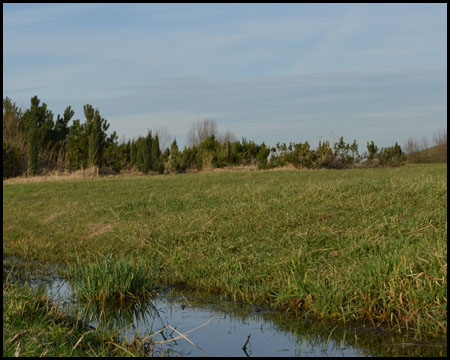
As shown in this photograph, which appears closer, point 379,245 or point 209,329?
point 209,329

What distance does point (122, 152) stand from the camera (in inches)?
1346

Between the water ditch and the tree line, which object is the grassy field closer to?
the water ditch

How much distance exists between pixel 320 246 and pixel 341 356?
9.80 ft

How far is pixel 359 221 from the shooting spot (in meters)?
8.51

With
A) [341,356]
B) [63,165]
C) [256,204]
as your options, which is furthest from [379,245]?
[63,165]

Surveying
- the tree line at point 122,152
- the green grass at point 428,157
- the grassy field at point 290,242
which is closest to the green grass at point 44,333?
the grassy field at point 290,242

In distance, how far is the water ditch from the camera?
4.78m

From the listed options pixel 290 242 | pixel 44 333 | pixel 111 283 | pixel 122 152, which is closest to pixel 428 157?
pixel 122 152

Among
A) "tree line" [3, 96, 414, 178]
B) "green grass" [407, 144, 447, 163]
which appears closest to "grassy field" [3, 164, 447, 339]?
"tree line" [3, 96, 414, 178]

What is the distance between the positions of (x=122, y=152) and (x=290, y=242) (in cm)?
2766

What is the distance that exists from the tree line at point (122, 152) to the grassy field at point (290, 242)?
15.2 meters

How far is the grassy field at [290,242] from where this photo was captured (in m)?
5.54

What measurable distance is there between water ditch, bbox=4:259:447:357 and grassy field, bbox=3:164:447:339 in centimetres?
27

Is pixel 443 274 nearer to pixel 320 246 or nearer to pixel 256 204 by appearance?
pixel 320 246
